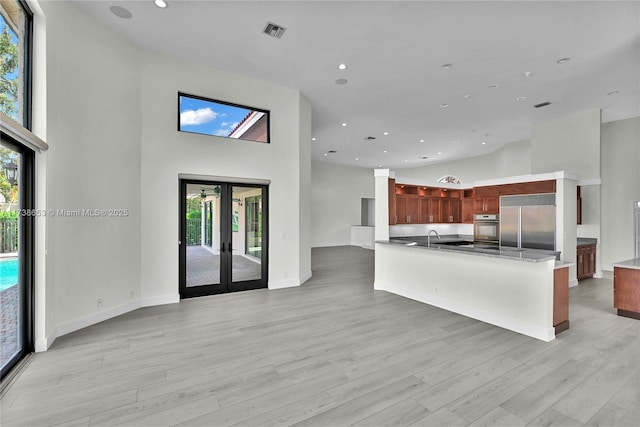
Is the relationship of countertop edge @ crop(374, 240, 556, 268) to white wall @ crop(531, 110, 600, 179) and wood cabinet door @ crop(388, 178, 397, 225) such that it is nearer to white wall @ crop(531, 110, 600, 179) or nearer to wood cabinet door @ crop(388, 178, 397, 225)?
wood cabinet door @ crop(388, 178, 397, 225)

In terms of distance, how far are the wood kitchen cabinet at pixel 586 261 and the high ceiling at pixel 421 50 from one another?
3.24m

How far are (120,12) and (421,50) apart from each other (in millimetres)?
4236

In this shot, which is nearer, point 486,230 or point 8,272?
point 8,272

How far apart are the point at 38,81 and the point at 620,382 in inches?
259

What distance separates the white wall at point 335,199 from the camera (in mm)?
13328

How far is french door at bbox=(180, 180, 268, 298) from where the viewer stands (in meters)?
5.21

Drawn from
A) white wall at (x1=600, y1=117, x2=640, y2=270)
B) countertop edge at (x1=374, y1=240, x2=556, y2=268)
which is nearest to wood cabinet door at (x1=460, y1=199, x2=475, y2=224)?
white wall at (x1=600, y1=117, x2=640, y2=270)

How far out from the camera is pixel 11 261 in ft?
9.68

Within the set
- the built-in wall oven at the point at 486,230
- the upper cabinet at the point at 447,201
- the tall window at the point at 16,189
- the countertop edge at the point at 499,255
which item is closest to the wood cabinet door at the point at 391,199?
the upper cabinet at the point at 447,201

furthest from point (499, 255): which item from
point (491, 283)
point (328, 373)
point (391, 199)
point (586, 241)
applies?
point (586, 241)

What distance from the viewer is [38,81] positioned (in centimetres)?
327

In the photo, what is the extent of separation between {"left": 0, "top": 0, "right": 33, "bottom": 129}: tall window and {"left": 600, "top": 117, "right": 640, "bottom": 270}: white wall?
11345 millimetres
